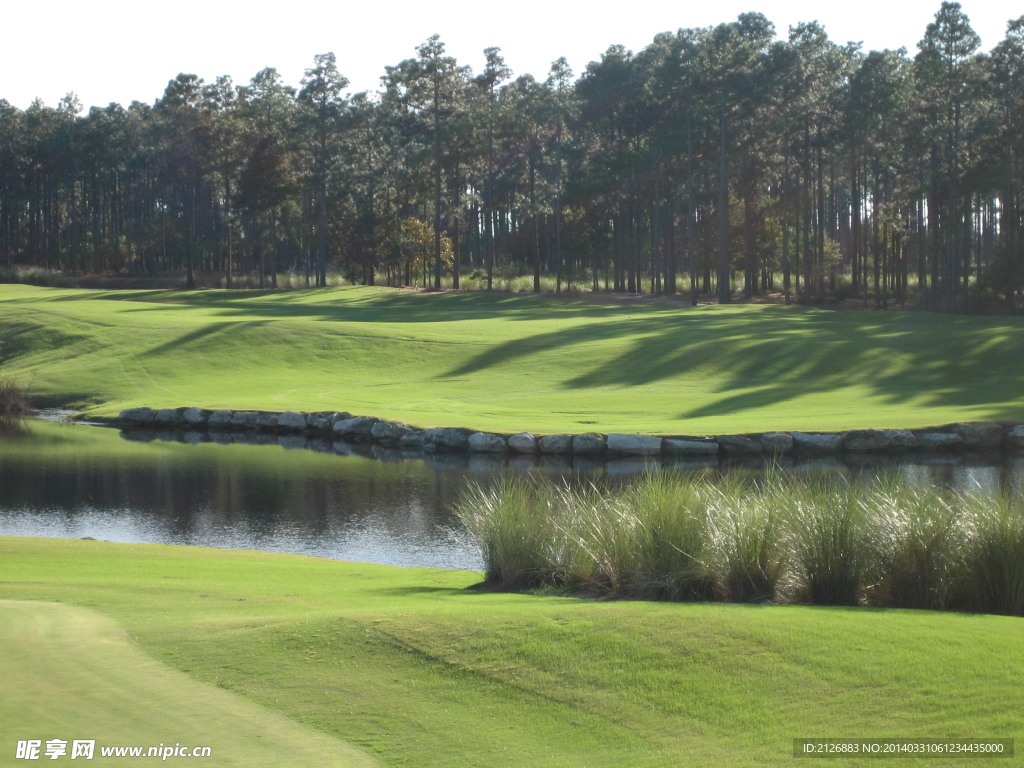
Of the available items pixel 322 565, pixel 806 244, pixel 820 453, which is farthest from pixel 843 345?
pixel 322 565

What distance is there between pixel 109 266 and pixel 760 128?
67.8 m

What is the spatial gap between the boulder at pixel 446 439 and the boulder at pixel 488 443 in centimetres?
32

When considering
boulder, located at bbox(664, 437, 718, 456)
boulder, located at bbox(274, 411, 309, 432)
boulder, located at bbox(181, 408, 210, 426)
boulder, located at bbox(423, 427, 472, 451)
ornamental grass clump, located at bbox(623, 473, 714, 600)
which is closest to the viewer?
ornamental grass clump, located at bbox(623, 473, 714, 600)

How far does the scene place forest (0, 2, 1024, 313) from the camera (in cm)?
6106

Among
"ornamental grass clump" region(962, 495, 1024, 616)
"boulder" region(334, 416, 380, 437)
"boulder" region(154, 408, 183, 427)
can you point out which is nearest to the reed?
"ornamental grass clump" region(962, 495, 1024, 616)

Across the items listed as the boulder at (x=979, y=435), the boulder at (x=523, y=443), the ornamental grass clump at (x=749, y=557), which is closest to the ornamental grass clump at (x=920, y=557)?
the ornamental grass clump at (x=749, y=557)

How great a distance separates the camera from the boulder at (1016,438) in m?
26.3

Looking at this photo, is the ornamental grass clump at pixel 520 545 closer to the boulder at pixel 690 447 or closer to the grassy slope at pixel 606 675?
the grassy slope at pixel 606 675

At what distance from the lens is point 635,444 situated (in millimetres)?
26688

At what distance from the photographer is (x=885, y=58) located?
207ft

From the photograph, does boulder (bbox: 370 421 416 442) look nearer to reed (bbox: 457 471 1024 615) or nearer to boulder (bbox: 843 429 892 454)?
boulder (bbox: 843 429 892 454)

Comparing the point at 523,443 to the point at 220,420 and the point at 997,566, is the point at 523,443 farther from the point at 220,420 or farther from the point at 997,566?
the point at 997,566

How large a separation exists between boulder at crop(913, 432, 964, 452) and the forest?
3259 centimetres

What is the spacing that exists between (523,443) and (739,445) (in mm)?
5890
